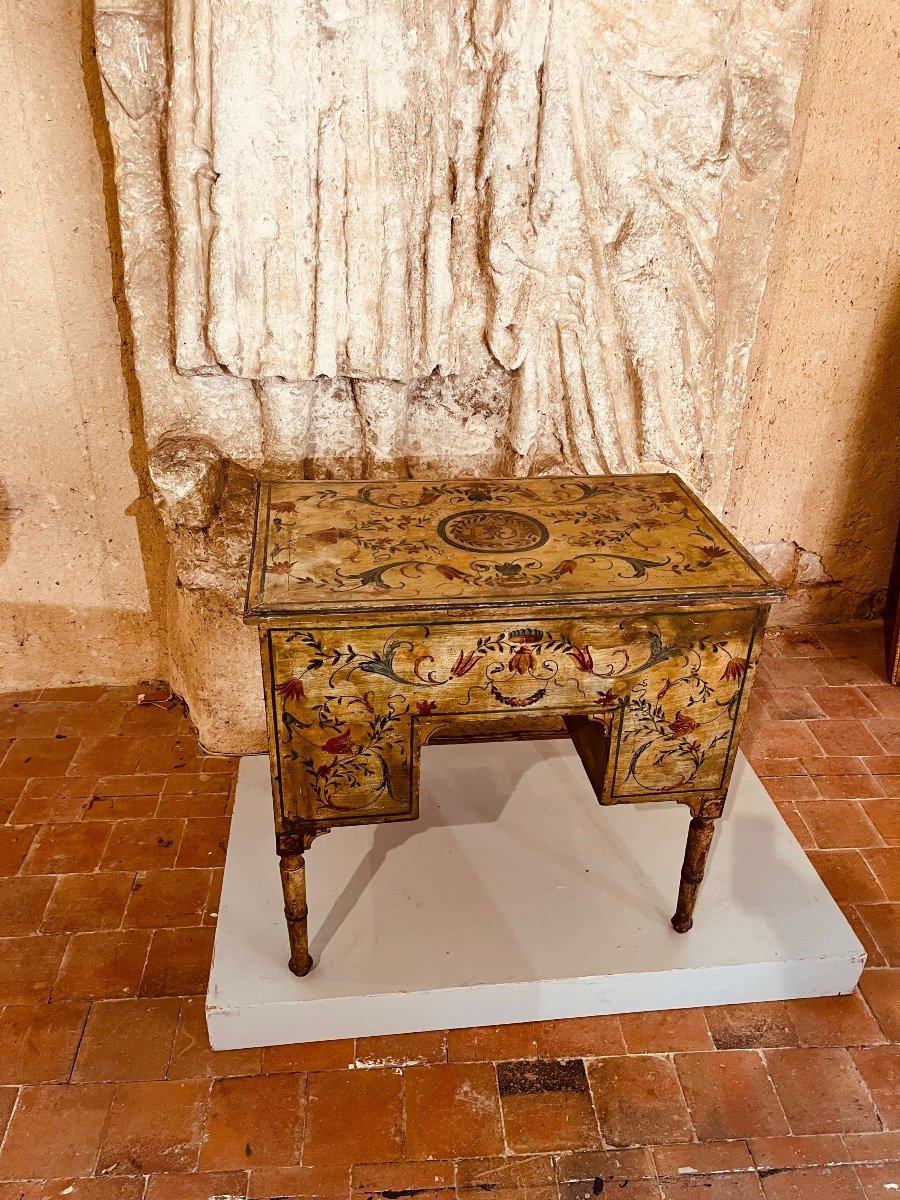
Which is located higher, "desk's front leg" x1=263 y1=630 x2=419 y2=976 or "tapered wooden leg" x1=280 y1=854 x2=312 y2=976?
"desk's front leg" x1=263 y1=630 x2=419 y2=976

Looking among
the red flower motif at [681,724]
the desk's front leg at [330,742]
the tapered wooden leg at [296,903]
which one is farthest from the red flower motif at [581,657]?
the tapered wooden leg at [296,903]

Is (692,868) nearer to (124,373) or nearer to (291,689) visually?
(291,689)

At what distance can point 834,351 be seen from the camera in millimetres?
3363

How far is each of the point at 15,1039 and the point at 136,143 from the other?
7.46 feet

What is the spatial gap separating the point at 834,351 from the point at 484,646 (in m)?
2.18

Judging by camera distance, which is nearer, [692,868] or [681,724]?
[681,724]

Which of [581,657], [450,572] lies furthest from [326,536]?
[581,657]

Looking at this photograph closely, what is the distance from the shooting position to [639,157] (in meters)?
2.56

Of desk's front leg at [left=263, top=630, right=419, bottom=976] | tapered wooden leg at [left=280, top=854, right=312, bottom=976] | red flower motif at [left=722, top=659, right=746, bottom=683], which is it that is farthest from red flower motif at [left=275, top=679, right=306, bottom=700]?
red flower motif at [left=722, top=659, right=746, bottom=683]

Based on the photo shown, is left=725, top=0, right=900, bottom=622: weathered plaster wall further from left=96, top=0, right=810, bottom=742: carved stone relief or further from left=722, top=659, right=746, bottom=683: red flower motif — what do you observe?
left=722, top=659, right=746, bottom=683: red flower motif

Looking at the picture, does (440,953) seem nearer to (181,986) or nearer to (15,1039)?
(181,986)

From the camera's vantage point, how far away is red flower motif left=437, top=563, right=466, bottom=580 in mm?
1997

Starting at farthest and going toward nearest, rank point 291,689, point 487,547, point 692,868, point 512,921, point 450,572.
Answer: point 512,921 < point 692,868 < point 487,547 < point 450,572 < point 291,689

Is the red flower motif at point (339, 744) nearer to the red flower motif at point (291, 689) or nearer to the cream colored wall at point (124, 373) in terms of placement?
the red flower motif at point (291, 689)
